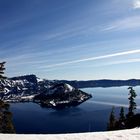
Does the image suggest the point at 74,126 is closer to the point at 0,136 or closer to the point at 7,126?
the point at 7,126

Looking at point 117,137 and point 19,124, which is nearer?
point 117,137

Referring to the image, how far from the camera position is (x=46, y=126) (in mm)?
156125

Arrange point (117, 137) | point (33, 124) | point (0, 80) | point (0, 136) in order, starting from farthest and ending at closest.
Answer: point (33, 124)
point (0, 80)
point (117, 137)
point (0, 136)

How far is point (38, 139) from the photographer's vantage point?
11.7m

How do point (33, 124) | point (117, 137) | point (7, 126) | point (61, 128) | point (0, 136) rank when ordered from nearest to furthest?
point (0, 136) → point (117, 137) → point (7, 126) → point (61, 128) → point (33, 124)

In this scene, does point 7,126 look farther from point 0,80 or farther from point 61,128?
point 61,128

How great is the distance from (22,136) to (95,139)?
3.38m

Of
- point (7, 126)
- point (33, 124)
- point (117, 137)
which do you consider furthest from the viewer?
point (33, 124)

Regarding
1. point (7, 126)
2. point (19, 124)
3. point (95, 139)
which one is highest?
point (95, 139)

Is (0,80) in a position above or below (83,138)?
above

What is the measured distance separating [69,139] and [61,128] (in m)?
142

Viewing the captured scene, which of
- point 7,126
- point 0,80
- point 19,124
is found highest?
point 0,80

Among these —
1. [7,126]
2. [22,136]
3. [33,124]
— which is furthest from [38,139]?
[33,124]

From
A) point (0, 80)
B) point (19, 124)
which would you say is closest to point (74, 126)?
point (19, 124)
